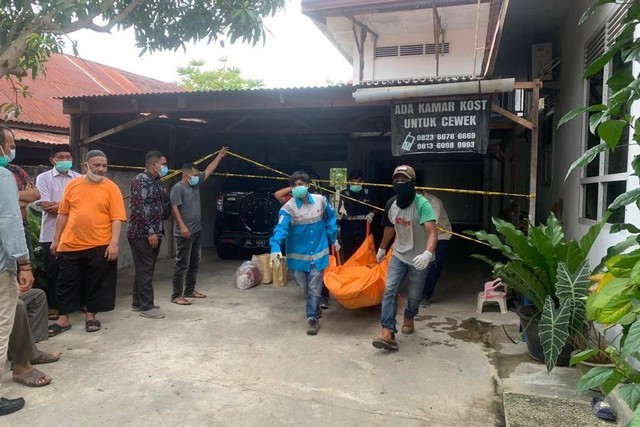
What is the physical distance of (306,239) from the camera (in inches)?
198

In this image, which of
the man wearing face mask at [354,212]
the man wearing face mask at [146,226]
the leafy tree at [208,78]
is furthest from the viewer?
the leafy tree at [208,78]

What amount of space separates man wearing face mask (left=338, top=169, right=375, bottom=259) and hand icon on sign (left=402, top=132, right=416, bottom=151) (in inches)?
48.8

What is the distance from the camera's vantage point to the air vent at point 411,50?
9.95m

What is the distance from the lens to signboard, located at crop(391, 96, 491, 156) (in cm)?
539

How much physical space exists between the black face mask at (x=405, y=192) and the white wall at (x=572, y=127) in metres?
1.79

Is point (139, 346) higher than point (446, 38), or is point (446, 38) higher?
point (446, 38)

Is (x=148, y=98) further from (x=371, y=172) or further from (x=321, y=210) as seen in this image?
(x=371, y=172)

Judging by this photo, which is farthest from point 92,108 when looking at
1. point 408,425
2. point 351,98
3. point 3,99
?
point 408,425

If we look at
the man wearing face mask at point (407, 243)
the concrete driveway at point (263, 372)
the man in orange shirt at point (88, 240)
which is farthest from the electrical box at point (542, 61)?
the man in orange shirt at point (88, 240)

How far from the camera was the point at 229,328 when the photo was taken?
4992 millimetres

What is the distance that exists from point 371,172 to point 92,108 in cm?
710

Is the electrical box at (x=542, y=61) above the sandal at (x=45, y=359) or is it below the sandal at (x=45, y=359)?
above

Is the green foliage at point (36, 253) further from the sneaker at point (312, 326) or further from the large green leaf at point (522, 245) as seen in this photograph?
the large green leaf at point (522, 245)

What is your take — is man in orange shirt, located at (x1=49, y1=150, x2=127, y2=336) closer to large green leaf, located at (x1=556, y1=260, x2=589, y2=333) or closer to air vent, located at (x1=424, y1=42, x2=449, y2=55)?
large green leaf, located at (x1=556, y1=260, x2=589, y2=333)
